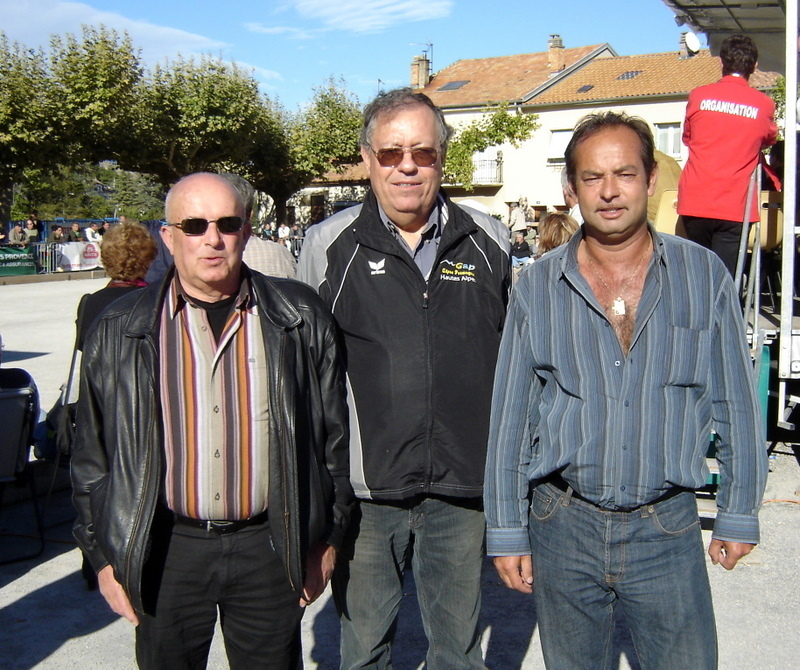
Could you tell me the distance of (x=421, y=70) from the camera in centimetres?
5303

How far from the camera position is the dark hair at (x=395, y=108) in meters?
2.60

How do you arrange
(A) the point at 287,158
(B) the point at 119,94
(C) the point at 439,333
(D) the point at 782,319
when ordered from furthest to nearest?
(A) the point at 287,158 < (B) the point at 119,94 < (D) the point at 782,319 < (C) the point at 439,333

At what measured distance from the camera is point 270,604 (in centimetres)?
243

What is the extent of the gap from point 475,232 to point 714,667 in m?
A: 1.51

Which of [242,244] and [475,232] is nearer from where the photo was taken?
[242,244]

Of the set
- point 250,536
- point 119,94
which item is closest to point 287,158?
point 119,94

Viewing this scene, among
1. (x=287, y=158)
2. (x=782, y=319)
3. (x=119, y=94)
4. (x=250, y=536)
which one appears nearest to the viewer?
(x=250, y=536)

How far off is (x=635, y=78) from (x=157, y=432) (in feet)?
143

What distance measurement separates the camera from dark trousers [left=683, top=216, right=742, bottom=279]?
195 inches

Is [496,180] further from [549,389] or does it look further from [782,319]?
[549,389]

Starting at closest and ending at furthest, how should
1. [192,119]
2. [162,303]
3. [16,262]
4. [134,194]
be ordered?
[162,303] < [16,262] < [192,119] < [134,194]

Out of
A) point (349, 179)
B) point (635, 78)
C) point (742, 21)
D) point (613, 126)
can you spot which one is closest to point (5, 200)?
point (349, 179)

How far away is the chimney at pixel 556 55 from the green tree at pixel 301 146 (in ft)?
46.0

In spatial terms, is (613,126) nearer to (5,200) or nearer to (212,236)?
(212,236)
